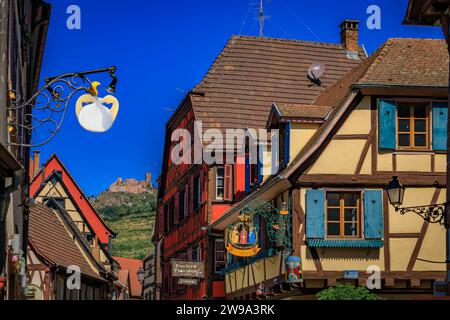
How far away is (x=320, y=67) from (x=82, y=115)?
2418 cm

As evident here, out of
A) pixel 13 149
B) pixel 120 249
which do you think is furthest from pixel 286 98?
pixel 120 249

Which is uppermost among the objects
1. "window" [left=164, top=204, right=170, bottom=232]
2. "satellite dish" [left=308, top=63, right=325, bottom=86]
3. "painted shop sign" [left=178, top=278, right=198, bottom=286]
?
"satellite dish" [left=308, top=63, right=325, bottom=86]

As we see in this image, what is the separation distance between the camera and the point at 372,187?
899 inches

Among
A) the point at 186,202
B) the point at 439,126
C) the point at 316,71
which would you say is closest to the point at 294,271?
the point at 439,126

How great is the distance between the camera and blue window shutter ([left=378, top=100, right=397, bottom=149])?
22.7m

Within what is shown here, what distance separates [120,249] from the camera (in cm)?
10262

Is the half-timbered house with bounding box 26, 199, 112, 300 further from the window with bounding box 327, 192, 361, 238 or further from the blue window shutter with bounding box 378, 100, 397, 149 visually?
the blue window shutter with bounding box 378, 100, 397, 149

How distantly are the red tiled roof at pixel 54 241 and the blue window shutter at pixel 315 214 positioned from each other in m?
14.2

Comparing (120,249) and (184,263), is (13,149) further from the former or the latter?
(120,249)

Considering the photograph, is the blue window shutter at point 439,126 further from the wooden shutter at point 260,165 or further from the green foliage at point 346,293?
the wooden shutter at point 260,165

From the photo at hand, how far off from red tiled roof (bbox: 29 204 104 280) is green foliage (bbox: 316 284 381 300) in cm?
1544

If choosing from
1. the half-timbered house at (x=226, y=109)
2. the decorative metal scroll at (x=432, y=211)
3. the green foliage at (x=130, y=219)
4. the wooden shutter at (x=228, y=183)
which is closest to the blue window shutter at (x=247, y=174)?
the half-timbered house at (x=226, y=109)

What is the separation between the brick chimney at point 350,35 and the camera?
3753cm

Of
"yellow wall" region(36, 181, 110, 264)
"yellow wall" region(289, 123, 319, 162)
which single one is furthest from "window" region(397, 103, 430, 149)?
"yellow wall" region(36, 181, 110, 264)
